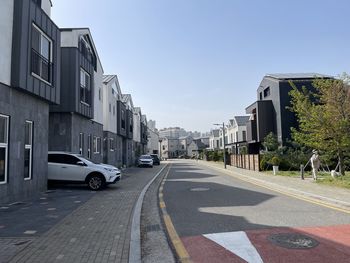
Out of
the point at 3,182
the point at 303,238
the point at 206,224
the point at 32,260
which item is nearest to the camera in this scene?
the point at 32,260

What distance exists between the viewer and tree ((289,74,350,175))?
1836 centimetres

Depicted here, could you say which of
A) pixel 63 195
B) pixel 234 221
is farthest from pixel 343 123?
pixel 63 195

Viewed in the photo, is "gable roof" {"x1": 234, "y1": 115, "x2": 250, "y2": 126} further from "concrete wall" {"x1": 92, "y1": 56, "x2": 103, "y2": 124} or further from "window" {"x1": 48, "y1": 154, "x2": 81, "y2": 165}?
"window" {"x1": 48, "y1": 154, "x2": 81, "y2": 165}

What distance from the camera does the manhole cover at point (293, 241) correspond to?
6.24m

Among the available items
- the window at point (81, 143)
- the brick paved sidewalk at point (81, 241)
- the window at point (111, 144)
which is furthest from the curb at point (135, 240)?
the window at point (111, 144)

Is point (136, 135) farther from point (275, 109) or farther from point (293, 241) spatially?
point (293, 241)

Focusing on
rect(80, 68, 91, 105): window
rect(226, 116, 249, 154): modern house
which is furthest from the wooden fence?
rect(226, 116, 249, 154): modern house

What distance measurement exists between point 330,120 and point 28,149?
14671 millimetres

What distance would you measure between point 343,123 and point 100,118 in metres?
17.7

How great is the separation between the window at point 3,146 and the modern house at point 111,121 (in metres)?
19.1

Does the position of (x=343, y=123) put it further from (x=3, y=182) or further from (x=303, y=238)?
(x=3, y=182)

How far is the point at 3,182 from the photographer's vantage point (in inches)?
449

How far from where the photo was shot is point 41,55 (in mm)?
14297

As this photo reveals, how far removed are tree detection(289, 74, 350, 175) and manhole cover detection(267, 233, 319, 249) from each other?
1294 centimetres
